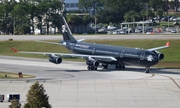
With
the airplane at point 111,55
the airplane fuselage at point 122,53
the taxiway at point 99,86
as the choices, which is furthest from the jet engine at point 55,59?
the airplane fuselage at point 122,53

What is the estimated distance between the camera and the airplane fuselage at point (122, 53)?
6769 cm

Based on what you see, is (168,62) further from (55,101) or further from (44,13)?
(44,13)

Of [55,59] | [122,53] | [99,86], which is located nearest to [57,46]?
[55,59]

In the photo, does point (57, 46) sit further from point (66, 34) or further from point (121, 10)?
point (121, 10)

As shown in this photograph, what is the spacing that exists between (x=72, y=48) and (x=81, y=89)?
22.3m

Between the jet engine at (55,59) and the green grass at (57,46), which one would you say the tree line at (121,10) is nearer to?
the green grass at (57,46)

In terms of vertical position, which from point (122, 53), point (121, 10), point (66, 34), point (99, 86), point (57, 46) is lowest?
point (99, 86)

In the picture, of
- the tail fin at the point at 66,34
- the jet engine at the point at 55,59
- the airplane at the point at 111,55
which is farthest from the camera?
the tail fin at the point at 66,34

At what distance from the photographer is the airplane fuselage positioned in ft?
222

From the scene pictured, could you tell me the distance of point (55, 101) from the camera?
49656 mm

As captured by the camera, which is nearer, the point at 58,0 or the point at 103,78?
the point at 103,78

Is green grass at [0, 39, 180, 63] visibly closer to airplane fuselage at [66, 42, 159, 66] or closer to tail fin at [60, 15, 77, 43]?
tail fin at [60, 15, 77, 43]

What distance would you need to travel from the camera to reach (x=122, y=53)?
70438mm

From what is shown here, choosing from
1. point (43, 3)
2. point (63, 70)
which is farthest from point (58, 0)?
point (63, 70)
